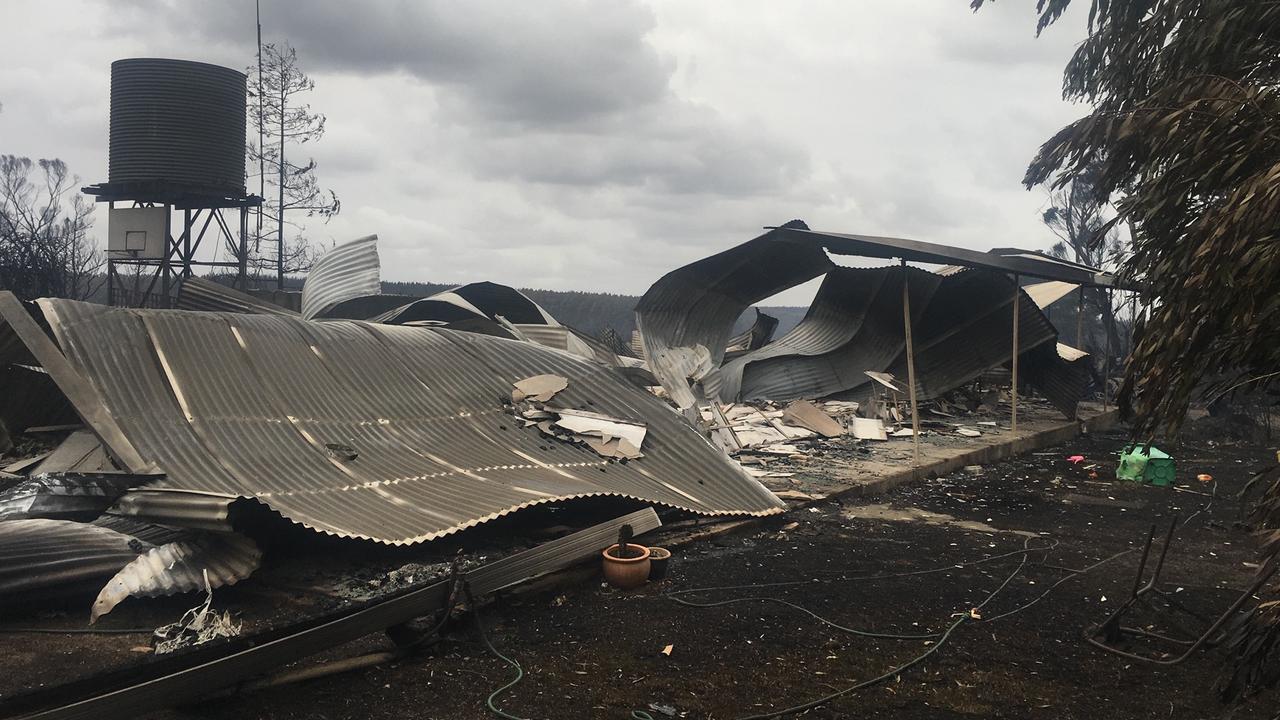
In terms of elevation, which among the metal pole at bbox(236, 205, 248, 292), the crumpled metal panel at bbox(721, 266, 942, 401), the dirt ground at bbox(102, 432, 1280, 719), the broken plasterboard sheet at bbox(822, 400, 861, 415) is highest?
the metal pole at bbox(236, 205, 248, 292)

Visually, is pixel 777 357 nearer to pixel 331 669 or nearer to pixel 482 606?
pixel 482 606

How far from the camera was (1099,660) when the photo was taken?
534 centimetres

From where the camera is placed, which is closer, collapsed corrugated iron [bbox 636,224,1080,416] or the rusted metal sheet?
the rusted metal sheet

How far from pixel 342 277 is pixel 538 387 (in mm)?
9534

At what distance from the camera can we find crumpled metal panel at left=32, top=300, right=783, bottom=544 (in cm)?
638

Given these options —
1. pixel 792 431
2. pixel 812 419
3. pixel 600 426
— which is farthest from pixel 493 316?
pixel 600 426

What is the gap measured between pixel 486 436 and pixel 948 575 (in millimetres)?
4155

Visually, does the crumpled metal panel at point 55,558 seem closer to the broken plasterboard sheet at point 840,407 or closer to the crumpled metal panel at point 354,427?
the crumpled metal panel at point 354,427

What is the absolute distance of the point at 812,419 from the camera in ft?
49.6

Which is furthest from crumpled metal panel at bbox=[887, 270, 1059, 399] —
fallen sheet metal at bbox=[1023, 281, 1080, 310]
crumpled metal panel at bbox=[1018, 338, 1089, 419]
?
fallen sheet metal at bbox=[1023, 281, 1080, 310]

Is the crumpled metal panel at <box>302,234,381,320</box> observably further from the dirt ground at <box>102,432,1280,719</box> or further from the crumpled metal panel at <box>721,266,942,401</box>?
the dirt ground at <box>102,432,1280,719</box>

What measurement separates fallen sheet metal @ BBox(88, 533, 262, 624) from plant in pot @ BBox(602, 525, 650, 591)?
7.78ft

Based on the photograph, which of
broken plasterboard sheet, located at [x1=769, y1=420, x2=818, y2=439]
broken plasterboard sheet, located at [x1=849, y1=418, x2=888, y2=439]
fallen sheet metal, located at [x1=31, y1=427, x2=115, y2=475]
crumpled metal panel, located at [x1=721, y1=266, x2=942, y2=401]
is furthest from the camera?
crumpled metal panel, located at [x1=721, y1=266, x2=942, y2=401]

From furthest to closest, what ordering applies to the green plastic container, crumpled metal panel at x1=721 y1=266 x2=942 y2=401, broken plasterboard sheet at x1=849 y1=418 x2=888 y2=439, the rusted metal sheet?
crumpled metal panel at x1=721 y1=266 x2=942 y2=401
broken plasterboard sheet at x1=849 y1=418 x2=888 y2=439
the green plastic container
the rusted metal sheet
